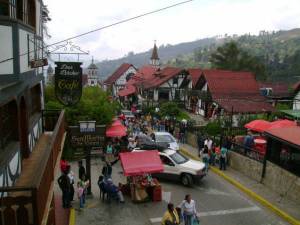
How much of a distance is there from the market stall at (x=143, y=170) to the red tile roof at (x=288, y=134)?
5.43 meters

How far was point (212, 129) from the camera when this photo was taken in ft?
89.2

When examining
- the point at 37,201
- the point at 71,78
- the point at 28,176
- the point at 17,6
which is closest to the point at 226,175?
the point at 71,78

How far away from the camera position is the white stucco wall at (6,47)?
6.95 m

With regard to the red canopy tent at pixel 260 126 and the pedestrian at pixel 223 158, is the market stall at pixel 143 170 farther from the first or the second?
the red canopy tent at pixel 260 126

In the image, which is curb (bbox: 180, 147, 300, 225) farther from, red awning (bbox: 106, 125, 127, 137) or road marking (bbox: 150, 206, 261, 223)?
red awning (bbox: 106, 125, 127, 137)

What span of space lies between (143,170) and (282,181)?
627 centimetres

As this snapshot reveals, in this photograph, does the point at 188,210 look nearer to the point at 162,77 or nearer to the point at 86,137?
the point at 86,137

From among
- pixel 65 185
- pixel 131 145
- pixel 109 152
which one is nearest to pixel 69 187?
pixel 65 185

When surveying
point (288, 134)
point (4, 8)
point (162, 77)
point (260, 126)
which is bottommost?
point (260, 126)

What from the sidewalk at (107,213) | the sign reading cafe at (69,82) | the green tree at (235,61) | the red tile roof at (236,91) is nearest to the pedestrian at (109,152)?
the sidewalk at (107,213)

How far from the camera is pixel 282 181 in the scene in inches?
643

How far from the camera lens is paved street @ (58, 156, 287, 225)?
548 inches

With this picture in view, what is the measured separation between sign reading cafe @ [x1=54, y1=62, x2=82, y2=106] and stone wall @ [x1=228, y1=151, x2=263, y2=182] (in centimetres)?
1055

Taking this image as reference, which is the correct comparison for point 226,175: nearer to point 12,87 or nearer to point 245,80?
point 12,87
